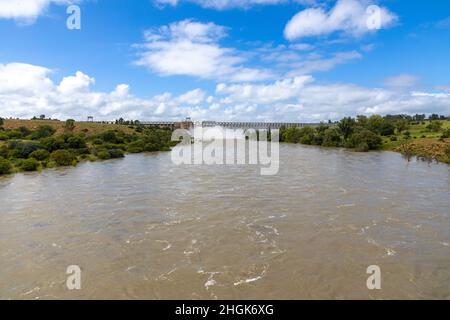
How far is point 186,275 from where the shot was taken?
13.3 metres

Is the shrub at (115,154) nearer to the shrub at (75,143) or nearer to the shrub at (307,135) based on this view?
the shrub at (75,143)

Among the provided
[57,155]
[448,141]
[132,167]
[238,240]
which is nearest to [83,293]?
[238,240]

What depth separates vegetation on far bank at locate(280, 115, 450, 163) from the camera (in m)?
59.6

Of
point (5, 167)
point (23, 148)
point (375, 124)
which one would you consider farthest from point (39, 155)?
point (375, 124)

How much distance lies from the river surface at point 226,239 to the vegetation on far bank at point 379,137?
100ft

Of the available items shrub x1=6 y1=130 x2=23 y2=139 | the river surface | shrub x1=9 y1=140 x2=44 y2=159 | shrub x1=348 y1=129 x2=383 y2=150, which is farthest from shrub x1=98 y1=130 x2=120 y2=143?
shrub x1=348 y1=129 x2=383 y2=150

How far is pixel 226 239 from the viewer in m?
17.1

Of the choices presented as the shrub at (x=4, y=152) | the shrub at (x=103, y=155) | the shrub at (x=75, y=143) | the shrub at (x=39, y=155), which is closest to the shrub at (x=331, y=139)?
the shrub at (x=103, y=155)

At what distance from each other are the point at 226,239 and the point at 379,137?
65.3 metres

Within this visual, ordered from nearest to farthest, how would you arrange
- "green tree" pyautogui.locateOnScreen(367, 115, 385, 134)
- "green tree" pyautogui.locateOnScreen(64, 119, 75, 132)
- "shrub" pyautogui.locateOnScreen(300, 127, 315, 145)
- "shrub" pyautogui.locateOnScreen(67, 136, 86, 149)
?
1. "shrub" pyautogui.locateOnScreen(67, 136, 86, 149)
2. "green tree" pyautogui.locateOnScreen(64, 119, 75, 132)
3. "green tree" pyautogui.locateOnScreen(367, 115, 385, 134)
4. "shrub" pyautogui.locateOnScreen(300, 127, 315, 145)

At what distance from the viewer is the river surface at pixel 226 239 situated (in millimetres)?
12508

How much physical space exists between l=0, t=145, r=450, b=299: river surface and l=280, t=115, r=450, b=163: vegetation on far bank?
30489 millimetres

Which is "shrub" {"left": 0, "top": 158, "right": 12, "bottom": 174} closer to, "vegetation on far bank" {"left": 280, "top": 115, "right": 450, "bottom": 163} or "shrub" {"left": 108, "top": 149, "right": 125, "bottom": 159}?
"shrub" {"left": 108, "top": 149, "right": 125, "bottom": 159}

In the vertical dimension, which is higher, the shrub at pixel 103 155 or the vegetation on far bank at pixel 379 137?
the vegetation on far bank at pixel 379 137
